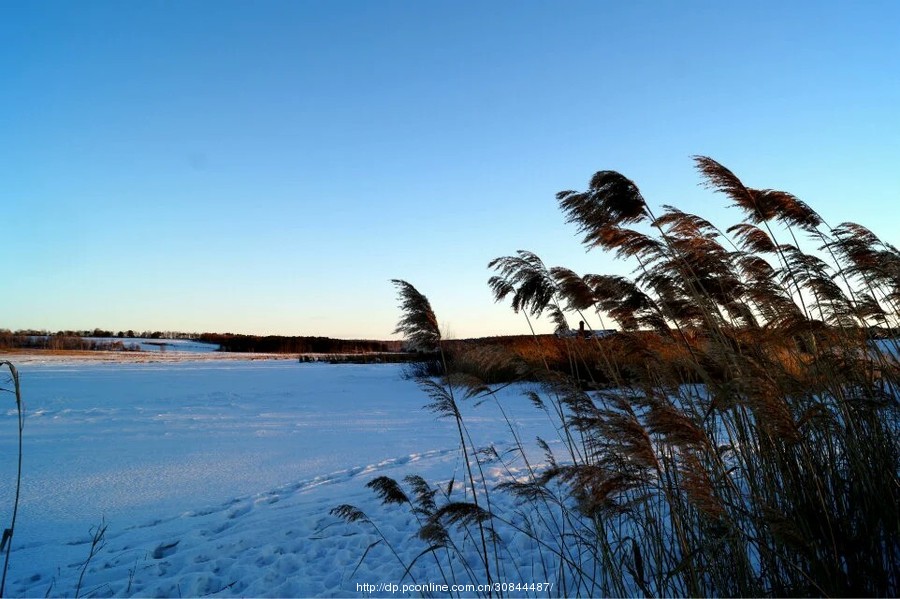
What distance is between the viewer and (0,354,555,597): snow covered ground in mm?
3729

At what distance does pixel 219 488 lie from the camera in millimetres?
5750

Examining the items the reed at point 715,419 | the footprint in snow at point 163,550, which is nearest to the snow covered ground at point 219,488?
the footprint in snow at point 163,550

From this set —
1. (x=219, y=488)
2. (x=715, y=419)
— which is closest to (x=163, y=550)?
(x=219, y=488)

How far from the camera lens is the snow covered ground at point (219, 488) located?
3729 mm

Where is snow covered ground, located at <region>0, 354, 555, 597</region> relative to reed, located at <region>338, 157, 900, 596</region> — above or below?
below

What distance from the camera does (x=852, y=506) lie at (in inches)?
110

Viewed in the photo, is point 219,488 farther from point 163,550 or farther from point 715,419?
point 715,419

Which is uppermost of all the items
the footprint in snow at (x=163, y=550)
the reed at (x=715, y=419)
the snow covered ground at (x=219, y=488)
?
the reed at (x=715, y=419)

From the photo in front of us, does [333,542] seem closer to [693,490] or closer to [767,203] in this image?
[693,490]

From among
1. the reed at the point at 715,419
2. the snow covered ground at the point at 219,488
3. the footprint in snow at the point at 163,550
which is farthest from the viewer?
the footprint in snow at the point at 163,550

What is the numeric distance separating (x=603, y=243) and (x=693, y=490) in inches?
76.4

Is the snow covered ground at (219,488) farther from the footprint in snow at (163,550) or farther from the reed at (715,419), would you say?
the reed at (715,419)

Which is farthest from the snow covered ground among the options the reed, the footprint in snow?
the reed

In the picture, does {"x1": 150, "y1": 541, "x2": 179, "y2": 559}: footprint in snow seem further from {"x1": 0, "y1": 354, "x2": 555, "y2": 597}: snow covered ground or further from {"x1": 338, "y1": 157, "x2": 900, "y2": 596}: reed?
{"x1": 338, "y1": 157, "x2": 900, "y2": 596}: reed
